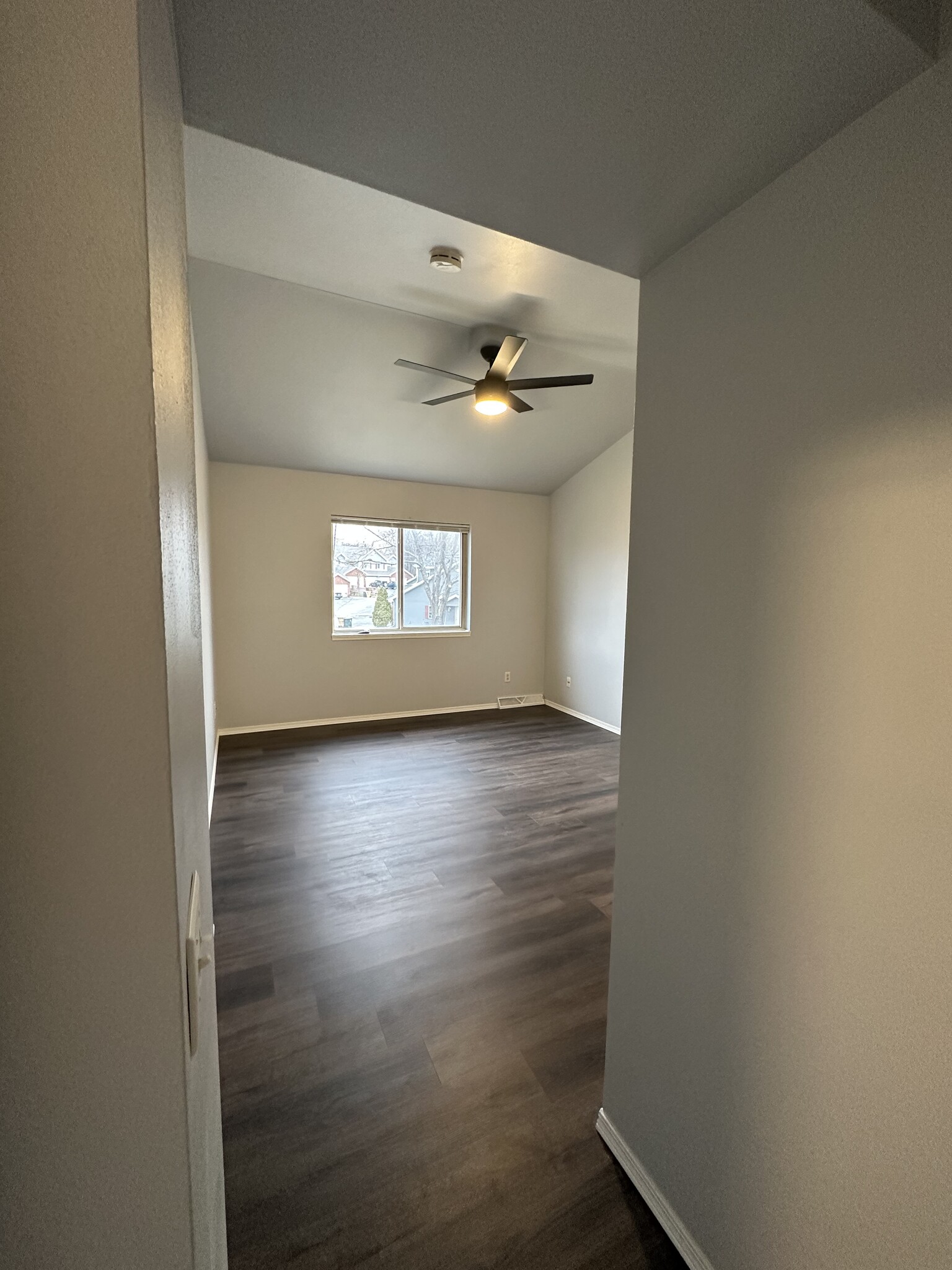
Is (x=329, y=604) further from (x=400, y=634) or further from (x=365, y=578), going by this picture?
(x=400, y=634)

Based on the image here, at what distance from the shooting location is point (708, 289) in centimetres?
107

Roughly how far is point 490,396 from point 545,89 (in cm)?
257

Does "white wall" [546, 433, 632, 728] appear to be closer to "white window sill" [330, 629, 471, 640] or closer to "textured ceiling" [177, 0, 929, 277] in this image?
"white window sill" [330, 629, 471, 640]

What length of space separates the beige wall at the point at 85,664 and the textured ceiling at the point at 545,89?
13.5 inches

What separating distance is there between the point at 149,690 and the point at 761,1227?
4.81ft

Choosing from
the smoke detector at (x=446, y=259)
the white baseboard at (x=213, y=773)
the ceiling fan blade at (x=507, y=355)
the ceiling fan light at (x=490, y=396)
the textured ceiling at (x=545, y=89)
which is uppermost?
the smoke detector at (x=446, y=259)

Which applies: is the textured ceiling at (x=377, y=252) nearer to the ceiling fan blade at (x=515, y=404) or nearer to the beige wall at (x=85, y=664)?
the ceiling fan blade at (x=515, y=404)

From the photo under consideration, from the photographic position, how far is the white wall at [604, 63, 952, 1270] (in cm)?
76

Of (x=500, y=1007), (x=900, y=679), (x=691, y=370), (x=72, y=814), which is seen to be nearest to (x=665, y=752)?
(x=900, y=679)

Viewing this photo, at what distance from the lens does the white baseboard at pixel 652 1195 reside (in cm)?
114

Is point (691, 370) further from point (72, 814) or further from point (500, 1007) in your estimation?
point (500, 1007)

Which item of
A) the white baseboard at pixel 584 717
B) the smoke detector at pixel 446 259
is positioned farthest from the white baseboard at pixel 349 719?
the smoke detector at pixel 446 259

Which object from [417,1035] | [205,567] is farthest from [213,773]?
[417,1035]

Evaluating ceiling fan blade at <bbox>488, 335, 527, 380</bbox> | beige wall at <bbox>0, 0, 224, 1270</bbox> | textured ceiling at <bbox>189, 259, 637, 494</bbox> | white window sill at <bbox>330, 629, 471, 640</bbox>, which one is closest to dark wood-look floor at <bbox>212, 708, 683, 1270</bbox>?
beige wall at <bbox>0, 0, 224, 1270</bbox>
